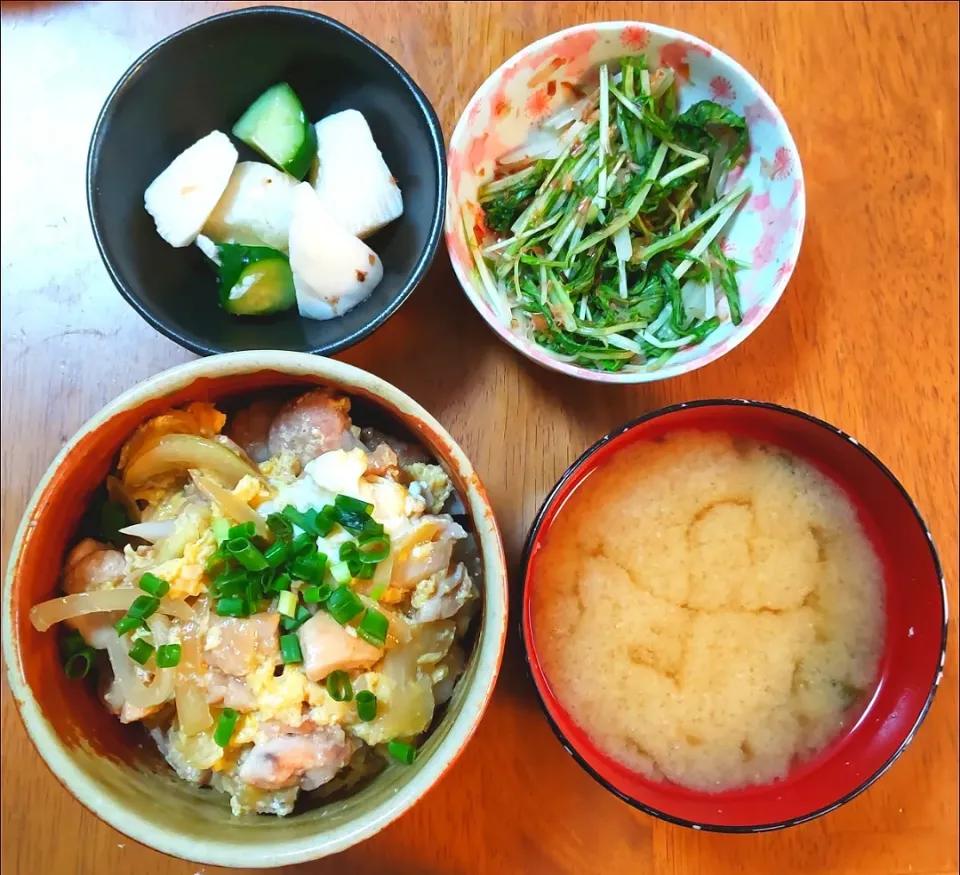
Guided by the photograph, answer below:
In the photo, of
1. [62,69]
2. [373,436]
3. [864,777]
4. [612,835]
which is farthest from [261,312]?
[864,777]

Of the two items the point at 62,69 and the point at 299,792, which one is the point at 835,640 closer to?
the point at 299,792

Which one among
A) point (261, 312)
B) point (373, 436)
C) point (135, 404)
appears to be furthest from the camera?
point (261, 312)

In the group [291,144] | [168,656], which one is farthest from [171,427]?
[291,144]

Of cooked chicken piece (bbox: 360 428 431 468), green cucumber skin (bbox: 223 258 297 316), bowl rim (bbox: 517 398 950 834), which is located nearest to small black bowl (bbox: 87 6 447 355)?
green cucumber skin (bbox: 223 258 297 316)

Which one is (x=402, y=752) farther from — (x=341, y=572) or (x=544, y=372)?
(x=544, y=372)

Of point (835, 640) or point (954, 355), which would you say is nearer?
point (835, 640)

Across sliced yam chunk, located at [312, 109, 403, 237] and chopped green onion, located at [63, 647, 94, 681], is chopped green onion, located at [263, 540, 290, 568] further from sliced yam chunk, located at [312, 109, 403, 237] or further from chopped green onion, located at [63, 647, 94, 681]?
sliced yam chunk, located at [312, 109, 403, 237]

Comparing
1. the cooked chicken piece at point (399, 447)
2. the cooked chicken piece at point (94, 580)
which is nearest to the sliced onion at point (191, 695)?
the cooked chicken piece at point (94, 580)
